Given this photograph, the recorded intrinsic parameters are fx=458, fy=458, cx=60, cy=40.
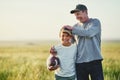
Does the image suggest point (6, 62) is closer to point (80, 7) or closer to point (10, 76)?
point (10, 76)

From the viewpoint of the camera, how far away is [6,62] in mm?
7117

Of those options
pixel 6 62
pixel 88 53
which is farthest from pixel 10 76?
pixel 88 53

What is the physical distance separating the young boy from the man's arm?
10cm

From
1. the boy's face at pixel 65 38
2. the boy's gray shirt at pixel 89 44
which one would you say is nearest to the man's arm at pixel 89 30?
the boy's gray shirt at pixel 89 44

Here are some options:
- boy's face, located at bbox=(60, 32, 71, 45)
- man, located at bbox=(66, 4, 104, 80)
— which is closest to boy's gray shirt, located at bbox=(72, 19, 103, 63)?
man, located at bbox=(66, 4, 104, 80)

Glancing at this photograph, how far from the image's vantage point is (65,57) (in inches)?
183

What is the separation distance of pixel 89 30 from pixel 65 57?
37 centimetres

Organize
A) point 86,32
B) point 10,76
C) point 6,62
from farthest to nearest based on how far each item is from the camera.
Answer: point 6,62 → point 10,76 → point 86,32

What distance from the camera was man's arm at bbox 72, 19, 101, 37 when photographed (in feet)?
14.8

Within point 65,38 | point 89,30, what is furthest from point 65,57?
point 89,30

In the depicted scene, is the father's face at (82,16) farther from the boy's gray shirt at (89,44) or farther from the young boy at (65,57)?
the young boy at (65,57)

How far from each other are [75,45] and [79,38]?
0.08m

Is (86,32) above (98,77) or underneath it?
above

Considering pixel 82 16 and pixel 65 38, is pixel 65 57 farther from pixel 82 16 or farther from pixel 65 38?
pixel 82 16
